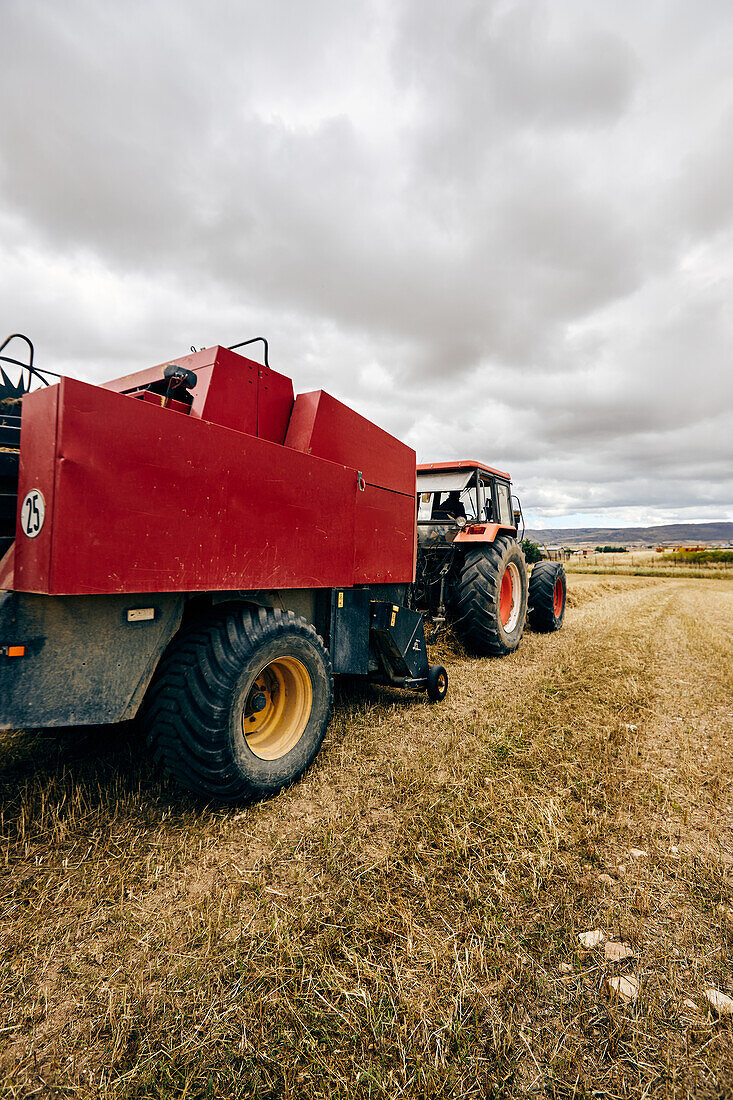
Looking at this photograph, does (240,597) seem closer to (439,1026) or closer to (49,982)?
(49,982)

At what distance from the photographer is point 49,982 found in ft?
5.10

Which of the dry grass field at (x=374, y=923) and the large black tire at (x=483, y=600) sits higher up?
the large black tire at (x=483, y=600)

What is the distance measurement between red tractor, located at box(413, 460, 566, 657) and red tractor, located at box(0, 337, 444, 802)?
2281mm

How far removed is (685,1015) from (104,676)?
216 centimetres

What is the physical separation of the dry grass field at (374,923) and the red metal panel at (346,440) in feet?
6.12

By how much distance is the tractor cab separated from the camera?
616cm

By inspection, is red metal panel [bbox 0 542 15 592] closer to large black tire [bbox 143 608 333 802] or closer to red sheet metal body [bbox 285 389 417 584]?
large black tire [bbox 143 608 333 802]

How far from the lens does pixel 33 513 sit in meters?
1.93

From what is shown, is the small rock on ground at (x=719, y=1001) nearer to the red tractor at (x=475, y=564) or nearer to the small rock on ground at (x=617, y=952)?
the small rock on ground at (x=617, y=952)

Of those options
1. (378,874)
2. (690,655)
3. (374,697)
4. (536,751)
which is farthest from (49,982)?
(690,655)

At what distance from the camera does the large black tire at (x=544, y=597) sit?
24.2ft

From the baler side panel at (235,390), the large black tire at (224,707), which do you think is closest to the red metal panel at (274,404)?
the baler side panel at (235,390)

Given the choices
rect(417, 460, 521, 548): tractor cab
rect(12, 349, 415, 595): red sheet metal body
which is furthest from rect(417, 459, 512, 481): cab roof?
rect(12, 349, 415, 595): red sheet metal body

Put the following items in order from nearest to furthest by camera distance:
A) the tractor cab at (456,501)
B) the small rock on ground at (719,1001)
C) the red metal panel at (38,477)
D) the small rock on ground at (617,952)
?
the small rock on ground at (719,1001) < the small rock on ground at (617,952) < the red metal panel at (38,477) < the tractor cab at (456,501)
